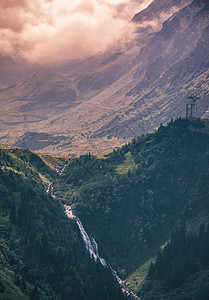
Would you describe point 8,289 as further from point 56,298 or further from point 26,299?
point 56,298

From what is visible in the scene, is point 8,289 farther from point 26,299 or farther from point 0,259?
point 0,259

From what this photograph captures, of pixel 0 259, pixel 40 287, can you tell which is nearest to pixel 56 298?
pixel 40 287

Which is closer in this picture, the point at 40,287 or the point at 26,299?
the point at 26,299

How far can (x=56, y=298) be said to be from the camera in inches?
7692

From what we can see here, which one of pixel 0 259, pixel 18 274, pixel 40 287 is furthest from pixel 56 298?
pixel 0 259

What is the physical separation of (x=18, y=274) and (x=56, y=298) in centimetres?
2624

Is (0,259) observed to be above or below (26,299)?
above

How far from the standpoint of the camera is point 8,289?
538ft

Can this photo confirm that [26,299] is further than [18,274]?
No

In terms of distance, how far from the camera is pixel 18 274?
628 ft

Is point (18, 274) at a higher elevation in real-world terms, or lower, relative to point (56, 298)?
higher

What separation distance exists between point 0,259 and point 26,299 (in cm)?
3385

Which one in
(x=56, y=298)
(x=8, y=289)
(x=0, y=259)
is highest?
(x=0, y=259)

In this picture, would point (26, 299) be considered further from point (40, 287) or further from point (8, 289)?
point (40, 287)
